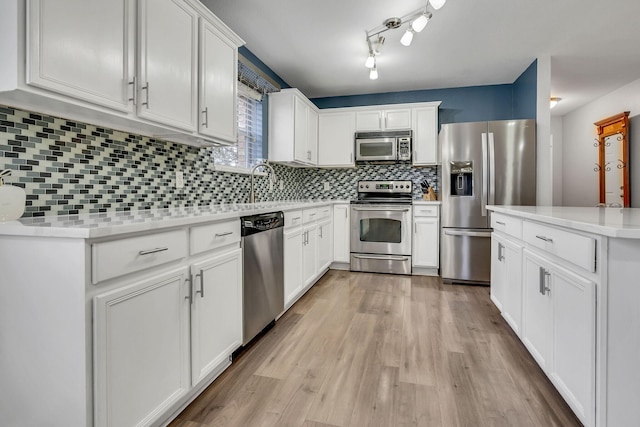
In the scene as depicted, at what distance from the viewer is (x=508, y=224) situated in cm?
230

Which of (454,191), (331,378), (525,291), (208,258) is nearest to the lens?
(208,258)

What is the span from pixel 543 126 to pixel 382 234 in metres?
2.09

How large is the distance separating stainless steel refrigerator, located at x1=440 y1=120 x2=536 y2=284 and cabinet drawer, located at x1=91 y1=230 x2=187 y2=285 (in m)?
3.15

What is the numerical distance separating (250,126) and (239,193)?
81cm

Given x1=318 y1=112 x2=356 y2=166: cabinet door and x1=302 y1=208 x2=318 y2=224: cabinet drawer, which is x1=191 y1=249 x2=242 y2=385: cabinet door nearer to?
x1=302 y1=208 x2=318 y2=224: cabinet drawer

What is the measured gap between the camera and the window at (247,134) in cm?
302

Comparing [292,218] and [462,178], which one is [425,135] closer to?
[462,178]

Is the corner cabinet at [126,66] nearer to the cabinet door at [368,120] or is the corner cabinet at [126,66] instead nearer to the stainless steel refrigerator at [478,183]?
the cabinet door at [368,120]

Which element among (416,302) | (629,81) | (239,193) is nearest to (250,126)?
(239,193)

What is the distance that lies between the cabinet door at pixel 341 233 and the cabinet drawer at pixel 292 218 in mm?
1380

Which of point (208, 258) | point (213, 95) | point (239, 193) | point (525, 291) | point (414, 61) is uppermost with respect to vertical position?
point (414, 61)

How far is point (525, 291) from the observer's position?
6.48ft

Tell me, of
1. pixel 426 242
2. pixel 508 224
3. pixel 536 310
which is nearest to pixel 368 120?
pixel 426 242

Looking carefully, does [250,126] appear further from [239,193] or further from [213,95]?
[213,95]
